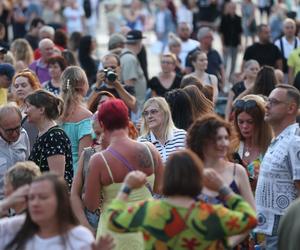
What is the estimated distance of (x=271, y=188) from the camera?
7.99 metres

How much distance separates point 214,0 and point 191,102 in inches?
707

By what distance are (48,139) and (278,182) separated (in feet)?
6.85

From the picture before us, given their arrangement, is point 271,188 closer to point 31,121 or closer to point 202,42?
point 31,121

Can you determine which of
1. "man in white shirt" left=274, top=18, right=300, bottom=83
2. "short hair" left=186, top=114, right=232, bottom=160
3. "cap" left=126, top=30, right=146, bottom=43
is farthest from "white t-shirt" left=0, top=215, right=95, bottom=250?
"man in white shirt" left=274, top=18, right=300, bottom=83

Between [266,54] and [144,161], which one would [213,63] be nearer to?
[266,54]

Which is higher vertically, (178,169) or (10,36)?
(178,169)

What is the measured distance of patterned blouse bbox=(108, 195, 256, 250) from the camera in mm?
6207

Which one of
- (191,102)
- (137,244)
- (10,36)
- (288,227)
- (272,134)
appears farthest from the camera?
(10,36)

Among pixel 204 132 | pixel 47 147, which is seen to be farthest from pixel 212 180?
pixel 47 147

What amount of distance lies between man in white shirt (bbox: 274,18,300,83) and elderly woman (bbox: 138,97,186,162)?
8.75 meters

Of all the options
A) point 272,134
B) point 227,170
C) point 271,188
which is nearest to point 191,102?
point 272,134

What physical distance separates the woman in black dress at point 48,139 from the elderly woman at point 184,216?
270 centimetres

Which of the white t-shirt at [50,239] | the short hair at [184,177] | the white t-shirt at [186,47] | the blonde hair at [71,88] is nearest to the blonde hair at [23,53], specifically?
the white t-shirt at [186,47]

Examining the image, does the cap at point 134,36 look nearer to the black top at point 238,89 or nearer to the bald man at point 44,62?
the bald man at point 44,62
